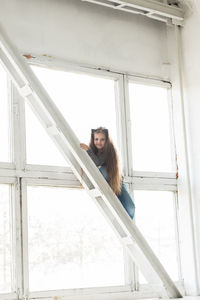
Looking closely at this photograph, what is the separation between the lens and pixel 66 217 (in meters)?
4.50

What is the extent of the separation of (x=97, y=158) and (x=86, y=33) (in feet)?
3.75

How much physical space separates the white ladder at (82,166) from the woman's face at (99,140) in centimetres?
31

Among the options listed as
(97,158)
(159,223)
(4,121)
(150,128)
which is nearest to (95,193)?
(97,158)

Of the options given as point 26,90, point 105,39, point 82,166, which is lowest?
point 82,166

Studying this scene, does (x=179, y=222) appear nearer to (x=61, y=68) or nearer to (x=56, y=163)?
(x=56, y=163)

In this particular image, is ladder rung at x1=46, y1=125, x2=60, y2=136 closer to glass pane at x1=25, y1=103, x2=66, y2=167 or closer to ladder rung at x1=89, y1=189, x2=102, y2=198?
glass pane at x1=25, y1=103, x2=66, y2=167

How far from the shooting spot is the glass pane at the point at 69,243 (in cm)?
431

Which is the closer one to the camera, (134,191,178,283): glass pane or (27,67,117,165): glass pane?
(27,67,117,165): glass pane

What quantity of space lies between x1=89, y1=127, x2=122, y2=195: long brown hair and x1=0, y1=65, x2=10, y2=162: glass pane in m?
0.65

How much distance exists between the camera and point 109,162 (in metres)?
4.50

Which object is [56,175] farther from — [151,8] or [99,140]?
[151,8]

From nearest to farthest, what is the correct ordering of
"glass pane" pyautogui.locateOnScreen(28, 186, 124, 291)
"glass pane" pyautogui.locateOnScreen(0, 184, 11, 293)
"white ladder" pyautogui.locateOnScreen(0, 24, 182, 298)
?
"white ladder" pyautogui.locateOnScreen(0, 24, 182, 298) < "glass pane" pyautogui.locateOnScreen(0, 184, 11, 293) < "glass pane" pyautogui.locateOnScreen(28, 186, 124, 291)

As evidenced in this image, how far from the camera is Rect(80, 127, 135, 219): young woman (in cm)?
446

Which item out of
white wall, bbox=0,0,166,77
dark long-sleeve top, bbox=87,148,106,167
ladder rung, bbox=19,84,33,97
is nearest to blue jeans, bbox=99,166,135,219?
dark long-sleeve top, bbox=87,148,106,167
